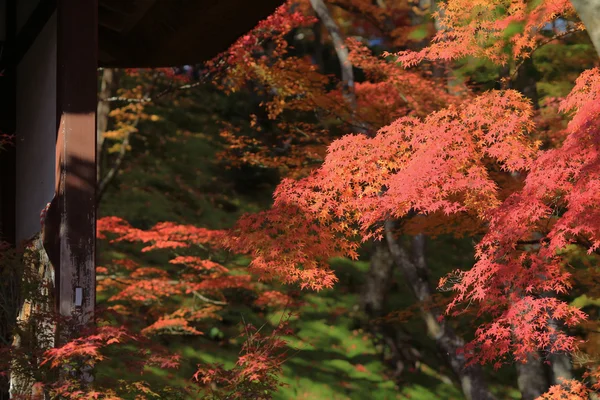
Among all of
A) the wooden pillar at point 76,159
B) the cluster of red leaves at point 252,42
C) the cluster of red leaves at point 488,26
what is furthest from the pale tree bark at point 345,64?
the wooden pillar at point 76,159

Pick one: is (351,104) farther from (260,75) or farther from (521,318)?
(521,318)

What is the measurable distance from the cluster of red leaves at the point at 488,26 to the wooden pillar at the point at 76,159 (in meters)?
3.87

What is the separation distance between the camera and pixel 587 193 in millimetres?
5980

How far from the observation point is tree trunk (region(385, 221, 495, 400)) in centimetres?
1159

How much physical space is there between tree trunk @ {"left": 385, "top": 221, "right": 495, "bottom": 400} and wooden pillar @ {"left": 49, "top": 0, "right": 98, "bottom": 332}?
6.70 metres

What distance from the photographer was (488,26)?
8750 millimetres

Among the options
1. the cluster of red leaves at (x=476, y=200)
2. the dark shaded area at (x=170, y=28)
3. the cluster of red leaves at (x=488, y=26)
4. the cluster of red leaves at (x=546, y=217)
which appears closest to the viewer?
the cluster of red leaves at (x=546, y=217)

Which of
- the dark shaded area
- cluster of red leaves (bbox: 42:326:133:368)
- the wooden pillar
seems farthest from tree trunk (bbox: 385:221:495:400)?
cluster of red leaves (bbox: 42:326:133:368)

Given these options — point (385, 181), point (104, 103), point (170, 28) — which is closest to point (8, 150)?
point (170, 28)

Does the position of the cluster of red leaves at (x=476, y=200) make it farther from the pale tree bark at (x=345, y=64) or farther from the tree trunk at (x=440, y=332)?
the pale tree bark at (x=345, y=64)

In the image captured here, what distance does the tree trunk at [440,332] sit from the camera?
11.6 m

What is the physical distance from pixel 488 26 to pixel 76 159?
17.0ft

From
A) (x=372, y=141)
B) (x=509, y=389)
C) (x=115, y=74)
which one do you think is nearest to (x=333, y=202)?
(x=372, y=141)

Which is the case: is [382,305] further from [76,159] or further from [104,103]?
[76,159]
